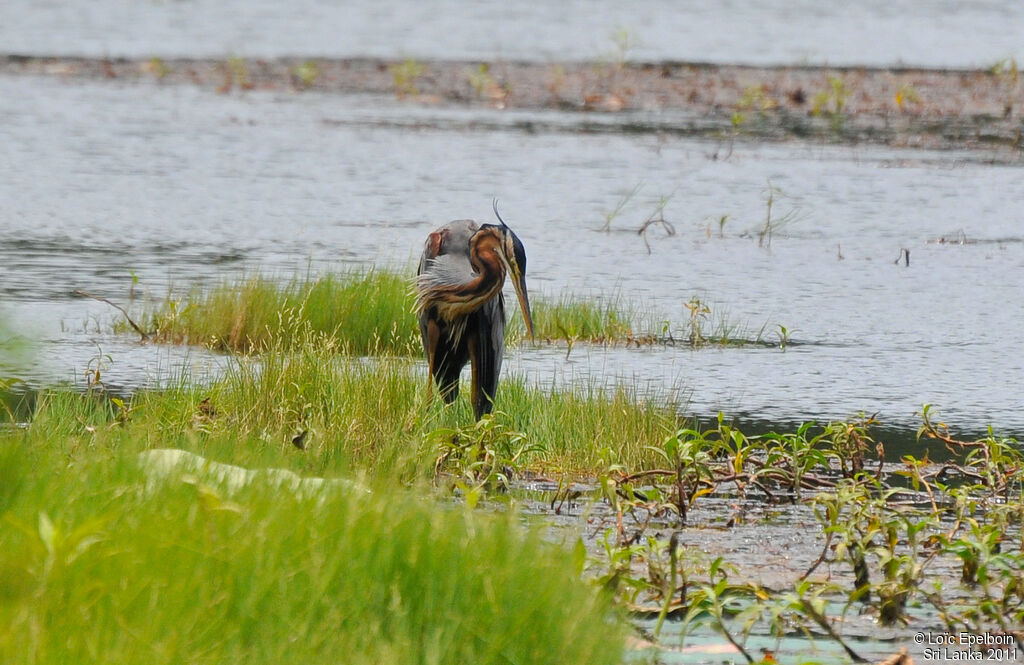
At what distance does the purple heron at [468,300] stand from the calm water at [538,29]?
59.7ft

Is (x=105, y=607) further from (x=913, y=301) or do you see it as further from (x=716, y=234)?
(x=716, y=234)

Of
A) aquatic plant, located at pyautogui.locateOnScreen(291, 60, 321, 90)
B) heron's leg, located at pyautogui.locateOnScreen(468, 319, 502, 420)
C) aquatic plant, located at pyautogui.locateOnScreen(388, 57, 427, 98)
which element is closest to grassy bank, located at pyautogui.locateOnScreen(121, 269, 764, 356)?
heron's leg, located at pyautogui.locateOnScreen(468, 319, 502, 420)

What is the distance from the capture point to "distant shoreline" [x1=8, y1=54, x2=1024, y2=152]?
73.3 ft

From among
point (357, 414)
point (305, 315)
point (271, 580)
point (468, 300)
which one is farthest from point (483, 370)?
point (271, 580)

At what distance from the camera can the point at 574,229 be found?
15.4m

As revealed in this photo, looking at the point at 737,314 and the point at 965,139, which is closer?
the point at 737,314

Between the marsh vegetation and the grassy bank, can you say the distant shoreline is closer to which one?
the grassy bank

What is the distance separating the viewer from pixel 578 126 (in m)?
22.4

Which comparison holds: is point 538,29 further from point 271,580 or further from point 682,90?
point 271,580

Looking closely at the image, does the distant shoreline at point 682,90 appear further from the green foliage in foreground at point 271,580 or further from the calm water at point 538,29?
the green foliage in foreground at point 271,580

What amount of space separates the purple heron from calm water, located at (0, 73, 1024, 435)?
108 centimetres

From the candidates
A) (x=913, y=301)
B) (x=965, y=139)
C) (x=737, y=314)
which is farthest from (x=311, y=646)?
(x=965, y=139)

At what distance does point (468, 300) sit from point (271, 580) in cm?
357

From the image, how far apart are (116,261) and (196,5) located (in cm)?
2700
